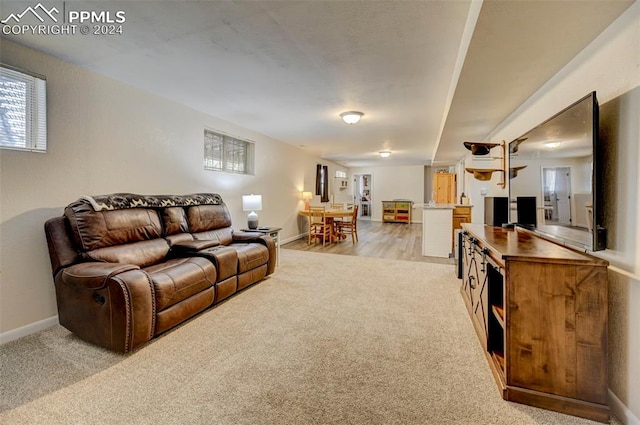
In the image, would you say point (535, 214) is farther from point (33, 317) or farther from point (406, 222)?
point (406, 222)

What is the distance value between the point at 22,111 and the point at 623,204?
4.20 m

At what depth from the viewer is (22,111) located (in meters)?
2.29

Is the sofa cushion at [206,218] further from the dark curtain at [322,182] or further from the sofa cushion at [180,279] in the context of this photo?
the dark curtain at [322,182]

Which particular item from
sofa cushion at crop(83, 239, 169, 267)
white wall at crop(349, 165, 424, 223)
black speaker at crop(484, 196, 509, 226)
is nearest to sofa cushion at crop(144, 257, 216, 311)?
sofa cushion at crop(83, 239, 169, 267)

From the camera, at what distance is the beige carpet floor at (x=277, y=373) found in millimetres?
1459

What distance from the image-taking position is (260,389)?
1.65 metres

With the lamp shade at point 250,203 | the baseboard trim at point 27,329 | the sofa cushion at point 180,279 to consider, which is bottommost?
the baseboard trim at point 27,329

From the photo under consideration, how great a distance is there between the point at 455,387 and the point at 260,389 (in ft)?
3.85

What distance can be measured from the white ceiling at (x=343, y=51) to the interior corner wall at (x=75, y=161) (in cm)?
19

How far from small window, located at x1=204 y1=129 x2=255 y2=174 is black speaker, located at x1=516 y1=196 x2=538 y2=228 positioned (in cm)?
406

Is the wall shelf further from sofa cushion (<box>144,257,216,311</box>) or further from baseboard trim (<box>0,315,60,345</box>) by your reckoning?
baseboard trim (<box>0,315,60,345</box>)

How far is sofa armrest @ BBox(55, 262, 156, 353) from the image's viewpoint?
1960 mm

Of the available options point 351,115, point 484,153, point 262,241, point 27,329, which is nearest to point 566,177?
point 484,153

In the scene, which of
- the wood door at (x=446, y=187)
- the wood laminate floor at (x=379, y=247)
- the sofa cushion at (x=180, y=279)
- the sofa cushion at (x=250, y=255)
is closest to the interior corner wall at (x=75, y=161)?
the sofa cushion at (x=180, y=279)
